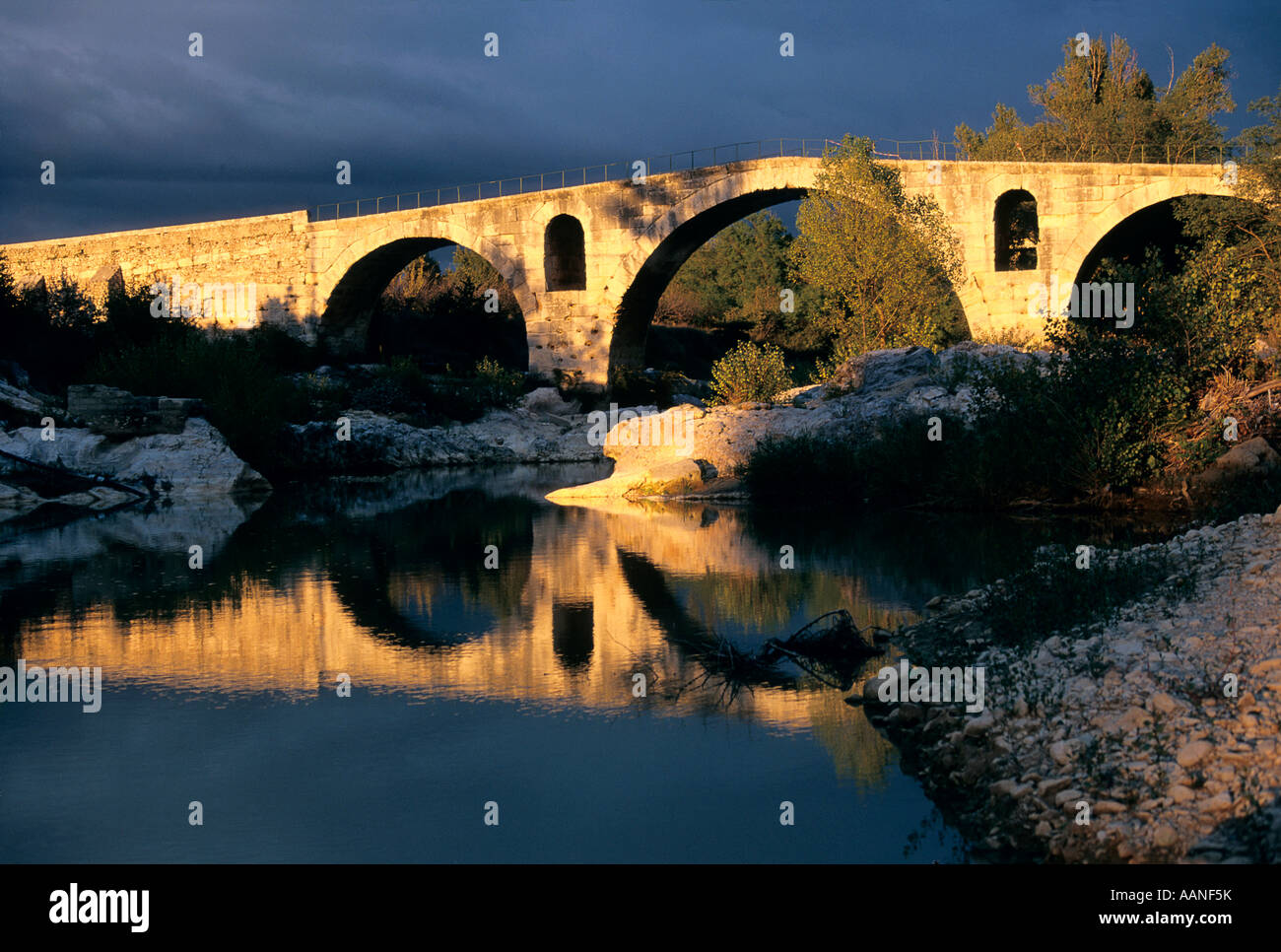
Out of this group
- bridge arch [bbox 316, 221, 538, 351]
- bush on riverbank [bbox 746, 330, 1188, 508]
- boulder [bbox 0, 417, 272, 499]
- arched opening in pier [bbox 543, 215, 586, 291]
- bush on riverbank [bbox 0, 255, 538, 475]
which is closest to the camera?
bush on riverbank [bbox 746, 330, 1188, 508]

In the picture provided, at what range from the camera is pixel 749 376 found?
73.6 ft

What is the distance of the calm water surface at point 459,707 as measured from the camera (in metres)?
4.66

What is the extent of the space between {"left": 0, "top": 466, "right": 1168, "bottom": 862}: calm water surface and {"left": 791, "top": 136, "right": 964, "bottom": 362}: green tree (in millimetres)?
16365

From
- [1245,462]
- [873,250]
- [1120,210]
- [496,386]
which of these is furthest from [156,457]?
[1120,210]

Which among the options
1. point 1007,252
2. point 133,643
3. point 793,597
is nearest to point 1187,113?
point 1007,252

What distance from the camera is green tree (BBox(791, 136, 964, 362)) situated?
93.8 feet

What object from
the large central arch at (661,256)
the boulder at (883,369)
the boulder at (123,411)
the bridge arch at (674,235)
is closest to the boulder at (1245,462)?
the boulder at (883,369)

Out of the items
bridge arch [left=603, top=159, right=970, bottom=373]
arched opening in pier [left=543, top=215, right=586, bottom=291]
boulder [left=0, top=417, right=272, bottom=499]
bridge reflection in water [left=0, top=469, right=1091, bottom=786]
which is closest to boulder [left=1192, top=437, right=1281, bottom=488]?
bridge reflection in water [left=0, top=469, right=1091, bottom=786]

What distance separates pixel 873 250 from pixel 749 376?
814cm

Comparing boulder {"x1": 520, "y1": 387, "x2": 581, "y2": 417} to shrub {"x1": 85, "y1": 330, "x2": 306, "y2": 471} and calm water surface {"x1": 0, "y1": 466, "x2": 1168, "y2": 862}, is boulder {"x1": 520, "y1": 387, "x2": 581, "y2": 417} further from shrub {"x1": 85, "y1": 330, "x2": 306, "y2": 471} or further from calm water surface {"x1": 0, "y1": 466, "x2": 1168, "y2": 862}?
calm water surface {"x1": 0, "y1": 466, "x2": 1168, "y2": 862}

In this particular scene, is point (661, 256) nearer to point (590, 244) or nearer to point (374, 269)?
point (590, 244)

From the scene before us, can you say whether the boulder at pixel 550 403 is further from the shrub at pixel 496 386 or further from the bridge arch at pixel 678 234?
the bridge arch at pixel 678 234

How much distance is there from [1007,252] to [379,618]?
85.1 feet

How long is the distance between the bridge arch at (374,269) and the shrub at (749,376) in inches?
597
